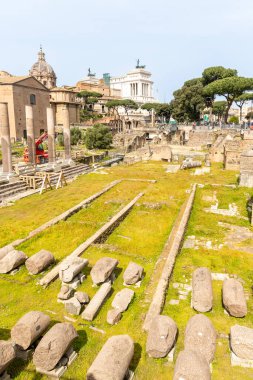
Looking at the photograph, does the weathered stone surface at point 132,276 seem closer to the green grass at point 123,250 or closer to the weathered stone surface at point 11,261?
the green grass at point 123,250

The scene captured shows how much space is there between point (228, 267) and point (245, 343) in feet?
13.6

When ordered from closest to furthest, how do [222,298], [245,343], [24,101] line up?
[245,343]
[222,298]
[24,101]

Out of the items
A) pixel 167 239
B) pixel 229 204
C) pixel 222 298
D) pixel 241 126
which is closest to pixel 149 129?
pixel 241 126

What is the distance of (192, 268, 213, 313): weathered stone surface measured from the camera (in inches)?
308

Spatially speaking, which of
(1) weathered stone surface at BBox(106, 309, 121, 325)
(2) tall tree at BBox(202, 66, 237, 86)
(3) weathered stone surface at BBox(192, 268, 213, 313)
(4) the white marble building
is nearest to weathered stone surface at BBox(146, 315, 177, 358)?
(1) weathered stone surface at BBox(106, 309, 121, 325)

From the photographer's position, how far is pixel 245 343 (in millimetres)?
6258

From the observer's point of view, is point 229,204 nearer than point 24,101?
Yes

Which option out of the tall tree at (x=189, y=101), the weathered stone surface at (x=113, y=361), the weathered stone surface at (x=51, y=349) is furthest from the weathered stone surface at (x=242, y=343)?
the tall tree at (x=189, y=101)

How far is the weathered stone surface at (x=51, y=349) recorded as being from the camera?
19.2ft

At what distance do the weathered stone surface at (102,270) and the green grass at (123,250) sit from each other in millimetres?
374

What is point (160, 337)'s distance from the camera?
20.9ft

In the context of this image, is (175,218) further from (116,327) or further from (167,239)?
(116,327)

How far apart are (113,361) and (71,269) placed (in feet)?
12.1

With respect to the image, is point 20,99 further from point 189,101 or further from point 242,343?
point 242,343
